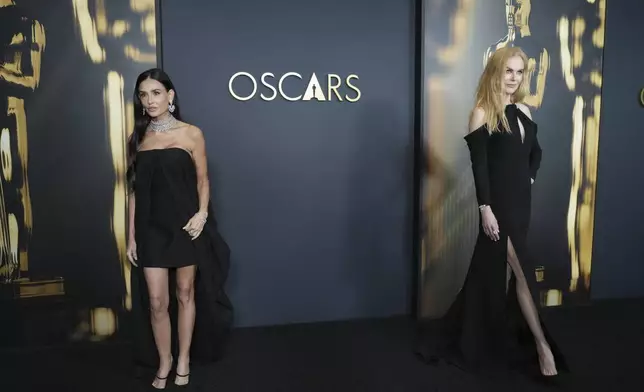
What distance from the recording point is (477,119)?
2.68m

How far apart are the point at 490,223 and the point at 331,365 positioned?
1.19 metres

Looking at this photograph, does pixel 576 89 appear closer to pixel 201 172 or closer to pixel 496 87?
pixel 496 87

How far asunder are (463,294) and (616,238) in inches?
72.9

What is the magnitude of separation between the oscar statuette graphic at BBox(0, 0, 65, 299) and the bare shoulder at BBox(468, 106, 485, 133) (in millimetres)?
2492

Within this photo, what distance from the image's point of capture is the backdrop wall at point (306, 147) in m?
3.30

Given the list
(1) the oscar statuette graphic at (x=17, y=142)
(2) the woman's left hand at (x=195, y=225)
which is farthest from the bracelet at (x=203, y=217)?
(1) the oscar statuette graphic at (x=17, y=142)

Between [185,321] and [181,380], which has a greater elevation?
[185,321]

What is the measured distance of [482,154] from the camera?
2.66m

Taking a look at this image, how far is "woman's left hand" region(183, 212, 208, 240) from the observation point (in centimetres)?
261

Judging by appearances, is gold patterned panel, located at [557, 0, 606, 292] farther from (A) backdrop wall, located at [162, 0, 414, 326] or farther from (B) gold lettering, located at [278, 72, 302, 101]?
(B) gold lettering, located at [278, 72, 302, 101]

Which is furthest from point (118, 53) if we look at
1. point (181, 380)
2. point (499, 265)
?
point (499, 265)

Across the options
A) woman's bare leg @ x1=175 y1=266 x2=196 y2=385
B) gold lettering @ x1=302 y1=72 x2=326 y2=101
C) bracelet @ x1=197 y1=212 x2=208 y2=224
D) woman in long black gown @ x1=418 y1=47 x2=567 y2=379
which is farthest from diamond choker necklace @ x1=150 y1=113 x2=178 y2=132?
woman in long black gown @ x1=418 y1=47 x2=567 y2=379

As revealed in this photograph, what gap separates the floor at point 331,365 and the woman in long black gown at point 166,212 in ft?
1.14

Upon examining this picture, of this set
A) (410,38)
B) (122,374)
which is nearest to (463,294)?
(410,38)
